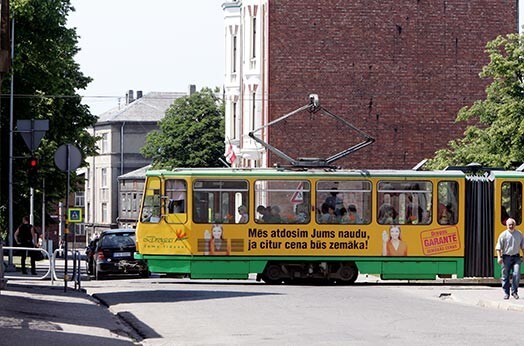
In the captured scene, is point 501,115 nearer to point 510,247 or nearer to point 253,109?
point 253,109

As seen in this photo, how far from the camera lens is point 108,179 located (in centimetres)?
14700

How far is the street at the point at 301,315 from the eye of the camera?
17531 mm

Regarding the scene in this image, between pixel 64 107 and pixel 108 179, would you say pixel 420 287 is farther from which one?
pixel 108 179

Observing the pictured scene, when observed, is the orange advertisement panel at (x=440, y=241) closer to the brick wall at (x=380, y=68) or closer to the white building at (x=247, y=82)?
the brick wall at (x=380, y=68)

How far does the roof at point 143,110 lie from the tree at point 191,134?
28741 mm

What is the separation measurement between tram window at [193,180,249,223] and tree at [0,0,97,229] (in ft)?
33.8

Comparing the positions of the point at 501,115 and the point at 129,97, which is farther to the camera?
the point at 129,97

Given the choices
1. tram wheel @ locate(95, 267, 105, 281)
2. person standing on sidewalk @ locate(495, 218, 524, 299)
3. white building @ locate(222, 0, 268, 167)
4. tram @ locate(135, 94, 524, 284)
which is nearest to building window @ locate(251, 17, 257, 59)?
white building @ locate(222, 0, 268, 167)

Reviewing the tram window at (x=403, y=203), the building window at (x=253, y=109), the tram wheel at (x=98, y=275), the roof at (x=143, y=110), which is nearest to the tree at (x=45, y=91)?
the tram wheel at (x=98, y=275)

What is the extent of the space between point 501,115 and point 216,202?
1778 centimetres

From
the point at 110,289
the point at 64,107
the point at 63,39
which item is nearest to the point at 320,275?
the point at 110,289

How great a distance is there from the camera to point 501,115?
5041 centimetres

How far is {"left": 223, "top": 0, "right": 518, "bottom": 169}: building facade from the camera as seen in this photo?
60.9 meters

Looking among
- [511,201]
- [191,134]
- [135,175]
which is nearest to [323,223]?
[511,201]
